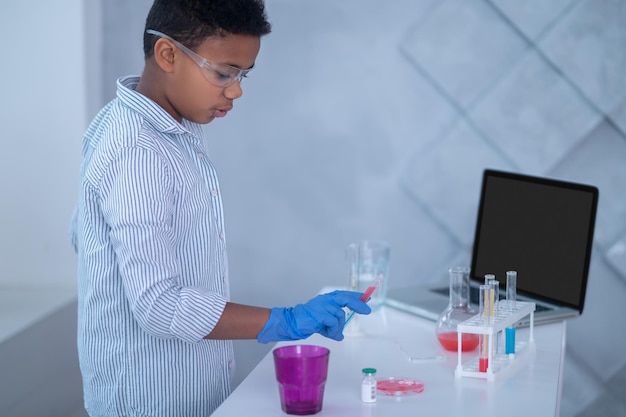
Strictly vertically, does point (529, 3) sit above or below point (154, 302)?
above

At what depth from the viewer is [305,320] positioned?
145 centimetres

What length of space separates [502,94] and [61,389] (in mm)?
1701

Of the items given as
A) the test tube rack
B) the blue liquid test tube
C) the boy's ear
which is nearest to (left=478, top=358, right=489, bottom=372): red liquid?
the test tube rack

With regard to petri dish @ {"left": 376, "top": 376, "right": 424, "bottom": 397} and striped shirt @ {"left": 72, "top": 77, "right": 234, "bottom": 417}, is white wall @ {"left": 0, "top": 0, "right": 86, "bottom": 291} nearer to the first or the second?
striped shirt @ {"left": 72, "top": 77, "right": 234, "bottom": 417}

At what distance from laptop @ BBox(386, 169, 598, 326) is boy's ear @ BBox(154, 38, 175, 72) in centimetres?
93

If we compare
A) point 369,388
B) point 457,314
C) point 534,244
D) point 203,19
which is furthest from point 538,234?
point 203,19

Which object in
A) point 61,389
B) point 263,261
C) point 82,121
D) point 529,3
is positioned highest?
point 529,3

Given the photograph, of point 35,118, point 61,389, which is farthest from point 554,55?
point 61,389

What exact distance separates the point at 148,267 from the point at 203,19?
44 centimetres

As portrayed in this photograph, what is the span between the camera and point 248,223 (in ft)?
9.96

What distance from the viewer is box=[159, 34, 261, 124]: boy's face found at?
1488mm

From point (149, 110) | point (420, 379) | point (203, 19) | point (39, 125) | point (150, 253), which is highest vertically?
point (203, 19)

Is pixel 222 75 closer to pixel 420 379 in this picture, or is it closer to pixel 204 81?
pixel 204 81

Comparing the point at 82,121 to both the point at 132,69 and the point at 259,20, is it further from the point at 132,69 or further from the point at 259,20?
the point at 259,20
